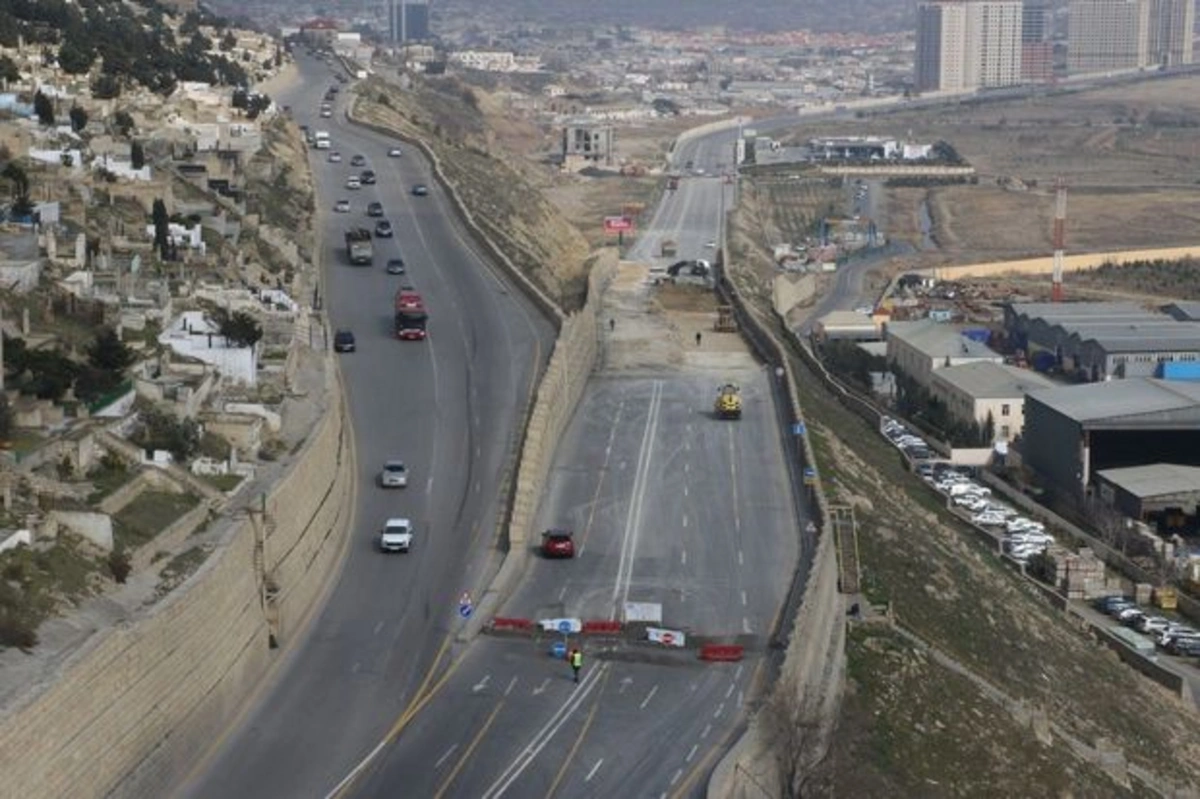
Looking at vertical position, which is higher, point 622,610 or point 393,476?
point 393,476

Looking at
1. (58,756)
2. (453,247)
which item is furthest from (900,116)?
(58,756)

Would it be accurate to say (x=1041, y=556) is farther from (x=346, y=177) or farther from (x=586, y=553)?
(x=346, y=177)

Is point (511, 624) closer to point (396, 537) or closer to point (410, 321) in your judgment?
point (396, 537)

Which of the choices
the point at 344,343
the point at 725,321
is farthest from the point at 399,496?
the point at 725,321

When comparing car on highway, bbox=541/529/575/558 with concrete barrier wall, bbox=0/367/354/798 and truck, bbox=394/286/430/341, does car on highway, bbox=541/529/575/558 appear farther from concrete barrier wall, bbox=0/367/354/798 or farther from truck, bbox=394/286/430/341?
truck, bbox=394/286/430/341

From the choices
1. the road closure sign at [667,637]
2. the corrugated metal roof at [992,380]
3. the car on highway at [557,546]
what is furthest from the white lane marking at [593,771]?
the corrugated metal roof at [992,380]

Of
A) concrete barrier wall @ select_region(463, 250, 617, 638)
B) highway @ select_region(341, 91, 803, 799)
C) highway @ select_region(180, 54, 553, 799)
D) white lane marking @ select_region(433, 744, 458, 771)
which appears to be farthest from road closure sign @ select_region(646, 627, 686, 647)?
white lane marking @ select_region(433, 744, 458, 771)
